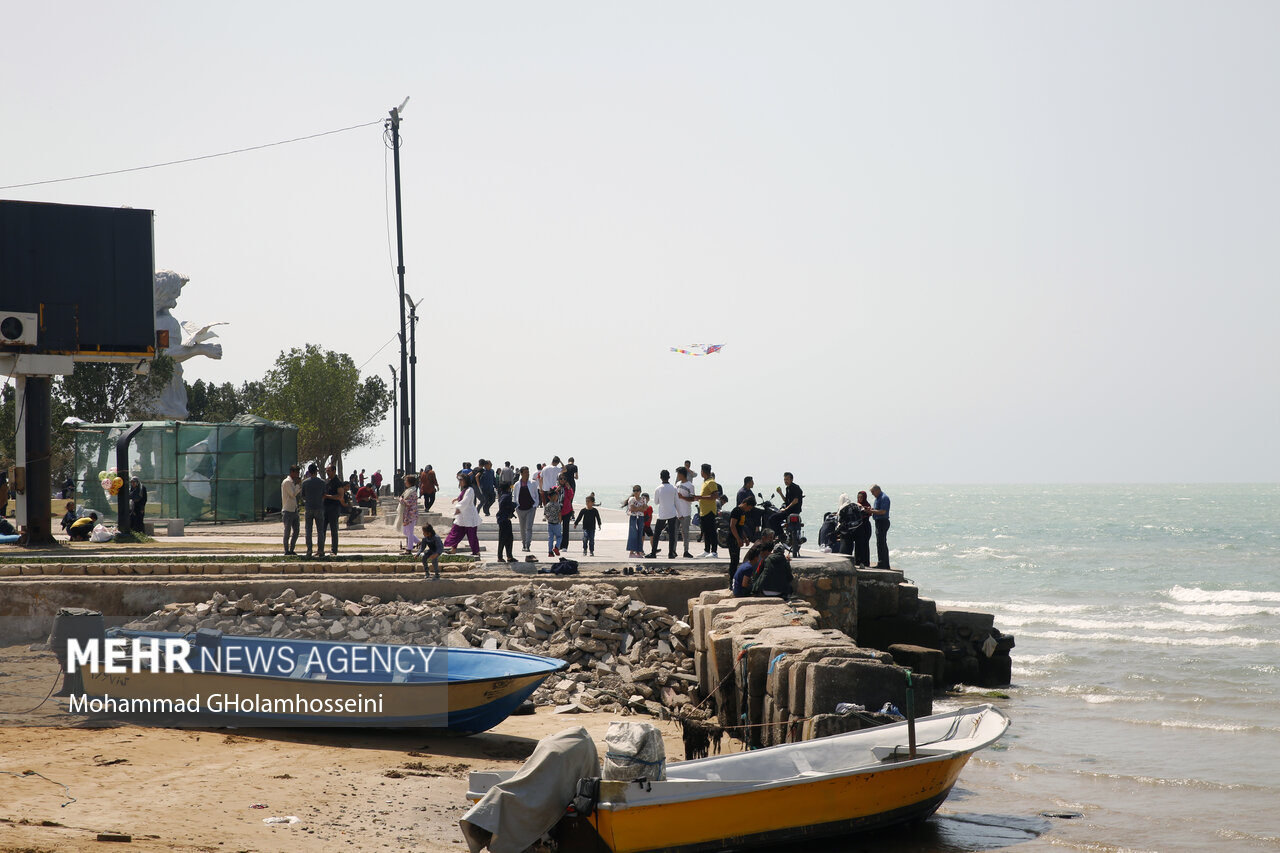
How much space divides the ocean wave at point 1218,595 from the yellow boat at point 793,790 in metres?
31.7

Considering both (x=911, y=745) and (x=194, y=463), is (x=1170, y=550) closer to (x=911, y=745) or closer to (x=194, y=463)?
(x=194, y=463)

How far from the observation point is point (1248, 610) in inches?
1362

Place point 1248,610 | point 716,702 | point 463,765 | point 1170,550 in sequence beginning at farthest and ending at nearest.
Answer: point 1170,550 < point 1248,610 < point 716,702 < point 463,765

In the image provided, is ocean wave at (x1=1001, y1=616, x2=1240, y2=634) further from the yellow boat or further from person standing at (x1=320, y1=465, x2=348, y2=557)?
the yellow boat

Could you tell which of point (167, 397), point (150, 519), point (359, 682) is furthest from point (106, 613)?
point (167, 397)

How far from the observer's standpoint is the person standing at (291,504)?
18719 mm

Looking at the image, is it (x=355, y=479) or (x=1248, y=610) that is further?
(x=355, y=479)

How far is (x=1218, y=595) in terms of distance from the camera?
38.6 meters

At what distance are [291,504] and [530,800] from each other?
12121 mm

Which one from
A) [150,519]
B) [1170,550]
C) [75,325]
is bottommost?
[1170,550]

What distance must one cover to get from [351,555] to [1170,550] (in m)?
54.4

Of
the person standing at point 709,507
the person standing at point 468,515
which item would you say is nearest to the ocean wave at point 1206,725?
the person standing at point 709,507

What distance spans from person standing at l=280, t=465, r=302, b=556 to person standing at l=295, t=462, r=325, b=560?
0.50 feet

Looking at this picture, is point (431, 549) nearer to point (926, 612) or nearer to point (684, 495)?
point (684, 495)
